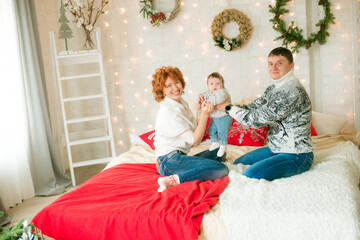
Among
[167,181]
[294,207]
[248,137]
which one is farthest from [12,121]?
[294,207]

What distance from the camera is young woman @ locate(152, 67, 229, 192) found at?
206 cm

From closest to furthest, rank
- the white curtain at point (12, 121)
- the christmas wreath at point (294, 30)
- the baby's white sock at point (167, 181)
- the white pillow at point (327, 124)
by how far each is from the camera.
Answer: the baby's white sock at point (167, 181), the white curtain at point (12, 121), the white pillow at point (327, 124), the christmas wreath at point (294, 30)

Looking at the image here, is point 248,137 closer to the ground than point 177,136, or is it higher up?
closer to the ground

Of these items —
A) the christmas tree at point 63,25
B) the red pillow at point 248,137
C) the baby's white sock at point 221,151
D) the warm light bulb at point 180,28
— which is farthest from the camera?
the warm light bulb at point 180,28

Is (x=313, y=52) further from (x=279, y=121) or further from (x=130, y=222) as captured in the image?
(x=130, y=222)

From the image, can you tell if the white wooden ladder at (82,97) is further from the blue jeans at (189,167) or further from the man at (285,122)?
the man at (285,122)

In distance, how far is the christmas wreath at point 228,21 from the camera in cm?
369

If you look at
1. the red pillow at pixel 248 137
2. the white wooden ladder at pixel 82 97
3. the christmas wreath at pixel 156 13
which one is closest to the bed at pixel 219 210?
the red pillow at pixel 248 137

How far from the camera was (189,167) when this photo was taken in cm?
213

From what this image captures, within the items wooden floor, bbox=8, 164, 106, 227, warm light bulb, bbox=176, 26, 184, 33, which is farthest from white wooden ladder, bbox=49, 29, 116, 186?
warm light bulb, bbox=176, 26, 184, 33

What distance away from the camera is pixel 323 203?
160cm

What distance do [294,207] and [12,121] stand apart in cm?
265

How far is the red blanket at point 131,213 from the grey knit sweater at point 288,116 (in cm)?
43

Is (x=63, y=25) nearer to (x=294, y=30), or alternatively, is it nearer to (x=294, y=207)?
(x=294, y=30)
